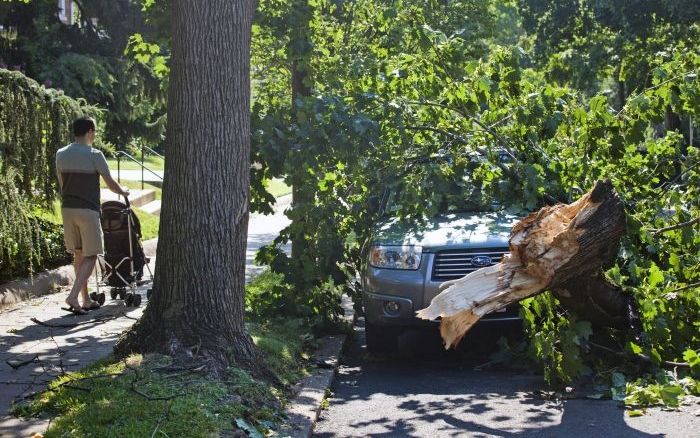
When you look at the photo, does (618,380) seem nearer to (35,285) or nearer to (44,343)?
(44,343)

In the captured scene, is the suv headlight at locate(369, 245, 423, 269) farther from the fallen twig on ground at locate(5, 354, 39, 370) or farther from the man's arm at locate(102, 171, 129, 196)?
the fallen twig on ground at locate(5, 354, 39, 370)

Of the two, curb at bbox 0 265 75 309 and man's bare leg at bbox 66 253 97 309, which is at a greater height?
man's bare leg at bbox 66 253 97 309

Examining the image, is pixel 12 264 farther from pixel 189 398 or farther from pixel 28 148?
pixel 189 398

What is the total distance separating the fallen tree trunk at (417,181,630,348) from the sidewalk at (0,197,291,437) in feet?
9.38

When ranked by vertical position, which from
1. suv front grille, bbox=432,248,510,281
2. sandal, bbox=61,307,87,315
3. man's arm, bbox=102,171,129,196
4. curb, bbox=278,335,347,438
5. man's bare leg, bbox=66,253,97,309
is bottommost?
curb, bbox=278,335,347,438

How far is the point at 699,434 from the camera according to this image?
22.6 ft

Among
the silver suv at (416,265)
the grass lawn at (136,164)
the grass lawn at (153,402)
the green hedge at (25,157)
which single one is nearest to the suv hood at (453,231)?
the silver suv at (416,265)

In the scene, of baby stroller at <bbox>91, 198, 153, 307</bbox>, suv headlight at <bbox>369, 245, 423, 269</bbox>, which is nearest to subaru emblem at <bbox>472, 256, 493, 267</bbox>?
suv headlight at <bbox>369, 245, 423, 269</bbox>

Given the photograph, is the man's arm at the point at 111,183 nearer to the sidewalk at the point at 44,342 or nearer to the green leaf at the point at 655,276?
the sidewalk at the point at 44,342

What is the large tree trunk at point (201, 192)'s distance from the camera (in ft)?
25.0

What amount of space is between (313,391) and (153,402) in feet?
6.20

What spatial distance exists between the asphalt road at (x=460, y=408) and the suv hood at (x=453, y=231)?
2.59 ft

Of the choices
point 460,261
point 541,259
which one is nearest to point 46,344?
point 460,261

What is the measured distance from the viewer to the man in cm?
1102
